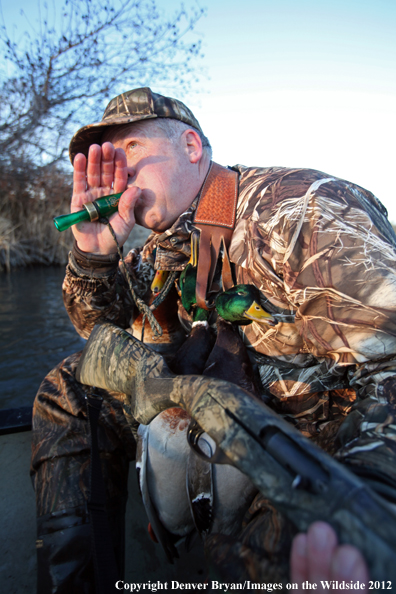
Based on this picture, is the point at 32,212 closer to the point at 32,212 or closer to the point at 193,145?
the point at 32,212

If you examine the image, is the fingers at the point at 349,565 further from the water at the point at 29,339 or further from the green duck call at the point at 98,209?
the water at the point at 29,339

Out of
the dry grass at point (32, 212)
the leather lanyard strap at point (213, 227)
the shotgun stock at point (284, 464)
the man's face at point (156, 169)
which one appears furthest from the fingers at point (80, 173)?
the dry grass at point (32, 212)

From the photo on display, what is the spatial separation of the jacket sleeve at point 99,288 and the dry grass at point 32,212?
11340mm

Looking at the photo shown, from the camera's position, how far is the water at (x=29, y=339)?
11.8 ft

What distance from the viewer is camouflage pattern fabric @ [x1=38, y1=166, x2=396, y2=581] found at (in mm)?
995

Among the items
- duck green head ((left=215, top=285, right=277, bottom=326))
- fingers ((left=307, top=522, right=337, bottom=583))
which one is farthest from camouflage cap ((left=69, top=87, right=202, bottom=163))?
fingers ((left=307, top=522, right=337, bottom=583))

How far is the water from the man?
5.27ft

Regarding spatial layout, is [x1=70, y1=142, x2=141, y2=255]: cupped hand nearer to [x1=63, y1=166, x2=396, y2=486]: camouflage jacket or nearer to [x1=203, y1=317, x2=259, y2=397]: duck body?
[x1=63, y1=166, x2=396, y2=486]: camouflage jacket

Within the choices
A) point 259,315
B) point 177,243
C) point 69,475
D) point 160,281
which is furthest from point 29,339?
point 259,315

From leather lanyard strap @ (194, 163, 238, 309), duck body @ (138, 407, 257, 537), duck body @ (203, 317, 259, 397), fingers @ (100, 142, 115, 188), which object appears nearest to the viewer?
duck body @ (138, 407, 257, 537)

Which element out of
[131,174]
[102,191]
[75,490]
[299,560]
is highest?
[131,174]

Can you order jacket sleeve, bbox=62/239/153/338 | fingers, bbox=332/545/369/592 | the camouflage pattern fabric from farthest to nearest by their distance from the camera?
jacket sleeve, bbox=62/239/153/338
the camouflage pattern fabric
fingers, bbox=332/545/369/592

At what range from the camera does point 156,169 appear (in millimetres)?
1950

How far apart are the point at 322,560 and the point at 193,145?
6.36 feet
